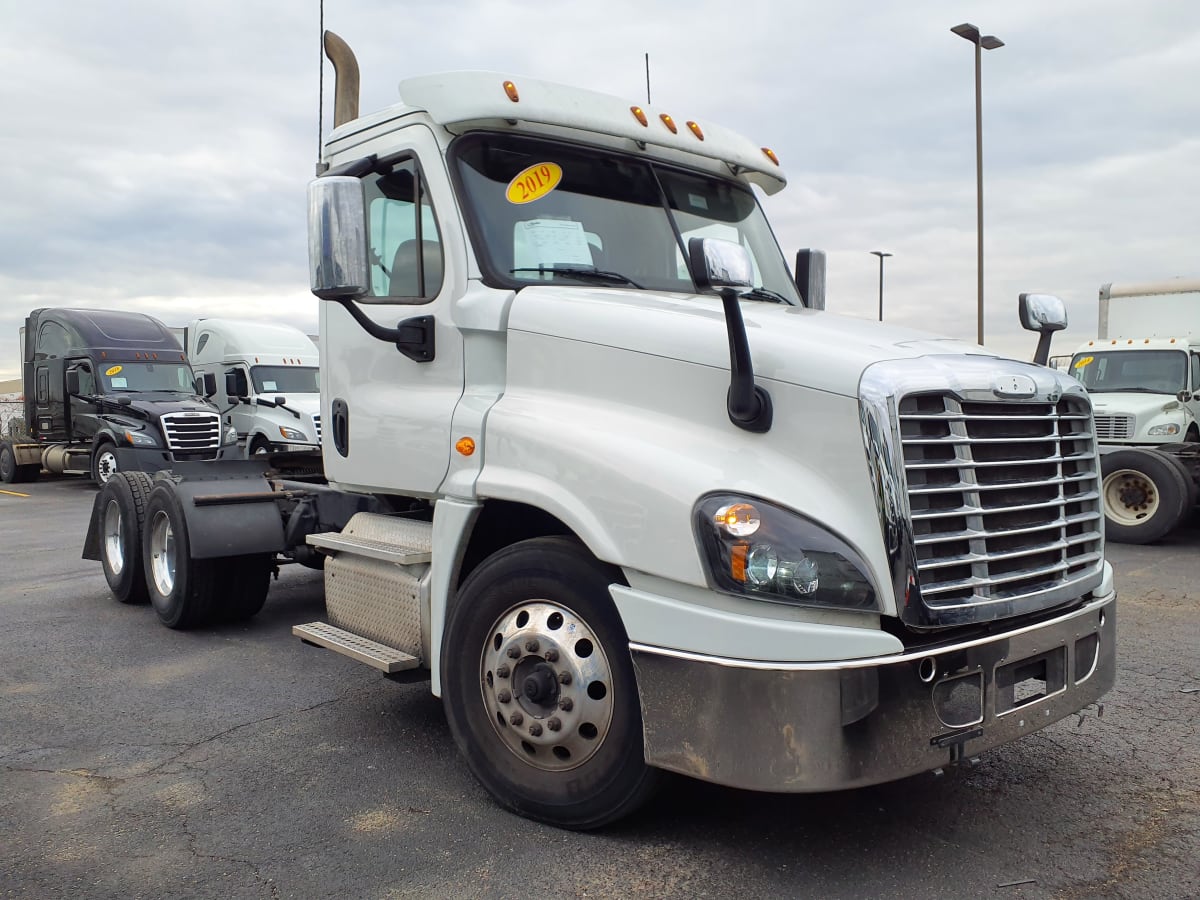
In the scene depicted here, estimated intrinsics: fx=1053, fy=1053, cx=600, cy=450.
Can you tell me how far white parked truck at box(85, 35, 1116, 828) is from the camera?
311 cm

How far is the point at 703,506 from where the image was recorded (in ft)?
10.4

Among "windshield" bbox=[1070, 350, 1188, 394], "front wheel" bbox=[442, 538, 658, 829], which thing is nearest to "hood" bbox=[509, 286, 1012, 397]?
"front wheel" bbox=[442, 538, 658, 829]

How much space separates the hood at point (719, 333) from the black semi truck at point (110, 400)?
14624 millimetres

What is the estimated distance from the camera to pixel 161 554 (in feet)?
23.0

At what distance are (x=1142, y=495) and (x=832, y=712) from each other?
391 inches

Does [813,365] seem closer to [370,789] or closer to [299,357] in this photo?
[370,789]

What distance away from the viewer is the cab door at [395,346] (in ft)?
14.1

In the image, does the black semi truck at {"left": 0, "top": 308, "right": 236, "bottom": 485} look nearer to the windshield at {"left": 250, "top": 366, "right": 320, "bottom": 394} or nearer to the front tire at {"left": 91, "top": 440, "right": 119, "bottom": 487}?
the front tire at {"left": 91, "top": 440, "right": 119, "bottom": 487}

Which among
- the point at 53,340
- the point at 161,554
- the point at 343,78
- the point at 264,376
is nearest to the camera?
the point at 343,78

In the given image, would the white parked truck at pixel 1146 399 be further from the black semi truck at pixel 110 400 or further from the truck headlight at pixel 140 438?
the truck headlight at pixel 140 438

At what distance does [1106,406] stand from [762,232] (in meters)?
9.09

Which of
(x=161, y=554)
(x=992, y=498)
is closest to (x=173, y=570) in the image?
(x=161, y=554)

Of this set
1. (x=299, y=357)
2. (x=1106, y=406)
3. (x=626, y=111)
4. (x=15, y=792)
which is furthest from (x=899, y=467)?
(x=299, y=357)

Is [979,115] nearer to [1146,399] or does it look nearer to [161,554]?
[1146,399]
